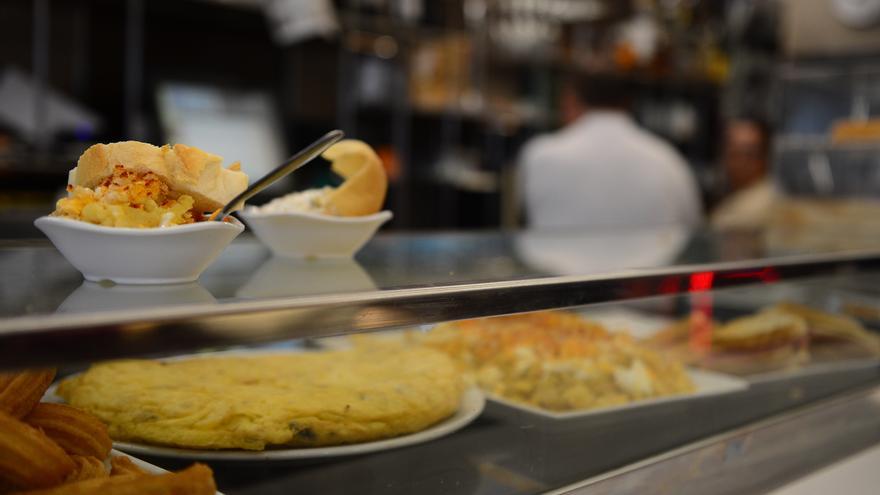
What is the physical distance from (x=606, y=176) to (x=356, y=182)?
3103 millimetres

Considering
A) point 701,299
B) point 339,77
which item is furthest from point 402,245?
point 339,77

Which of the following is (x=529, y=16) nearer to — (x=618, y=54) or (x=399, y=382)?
(x=618, y=54)

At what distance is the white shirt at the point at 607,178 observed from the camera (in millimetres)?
4133

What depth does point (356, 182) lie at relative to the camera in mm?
1188

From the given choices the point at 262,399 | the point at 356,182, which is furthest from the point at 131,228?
the point at 356,182

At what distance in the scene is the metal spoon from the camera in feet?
2.76

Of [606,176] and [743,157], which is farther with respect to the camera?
[743,157]

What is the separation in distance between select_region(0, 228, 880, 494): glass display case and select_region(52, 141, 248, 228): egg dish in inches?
2.8

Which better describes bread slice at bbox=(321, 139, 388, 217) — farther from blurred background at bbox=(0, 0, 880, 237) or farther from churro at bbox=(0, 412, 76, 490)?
blurred background at bbox=(0, 0, 880, 237)

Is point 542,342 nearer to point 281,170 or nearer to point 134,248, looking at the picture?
point 281,170

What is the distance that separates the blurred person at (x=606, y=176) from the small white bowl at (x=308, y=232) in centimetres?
303

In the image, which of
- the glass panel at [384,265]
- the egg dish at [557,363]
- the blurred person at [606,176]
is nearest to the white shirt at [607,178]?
the blurred person at [606,176]

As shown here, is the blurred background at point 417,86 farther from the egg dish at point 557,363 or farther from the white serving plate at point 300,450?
the white serving plate at point 300,450

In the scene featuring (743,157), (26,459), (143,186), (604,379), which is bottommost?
(743,157)
